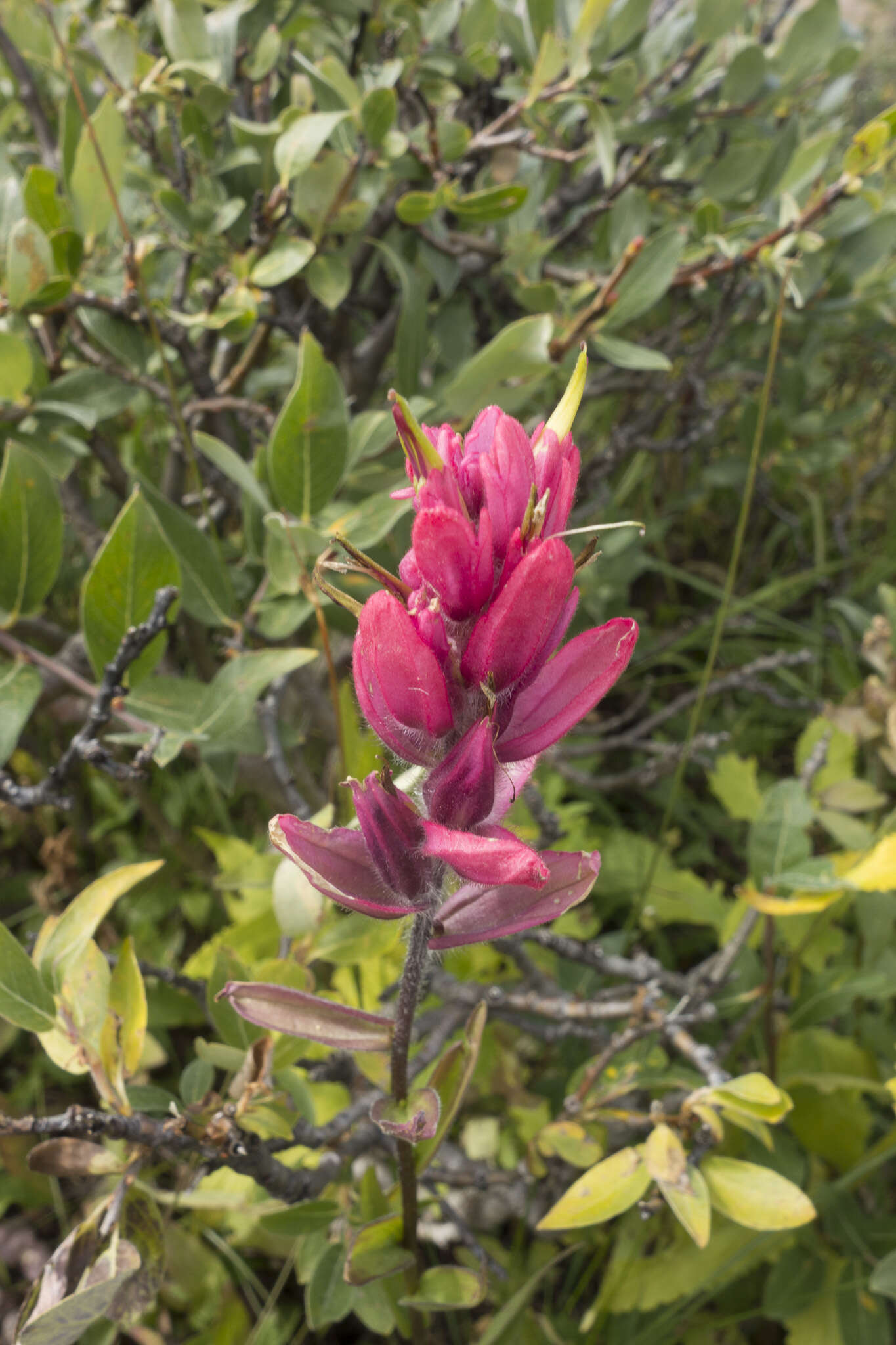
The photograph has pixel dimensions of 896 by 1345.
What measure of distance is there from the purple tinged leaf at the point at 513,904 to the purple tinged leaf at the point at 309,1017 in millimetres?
142

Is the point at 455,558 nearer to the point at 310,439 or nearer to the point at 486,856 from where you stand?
the point at 486,856

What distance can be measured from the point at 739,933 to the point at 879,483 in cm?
220

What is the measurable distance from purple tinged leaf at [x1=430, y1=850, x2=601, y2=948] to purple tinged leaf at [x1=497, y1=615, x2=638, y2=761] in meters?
0.10

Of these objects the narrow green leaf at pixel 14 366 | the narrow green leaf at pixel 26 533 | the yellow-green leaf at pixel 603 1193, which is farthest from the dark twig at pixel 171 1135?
the narrow green leaf at pixel 14 366

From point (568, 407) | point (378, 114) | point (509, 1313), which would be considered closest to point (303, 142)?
point (378, 114)

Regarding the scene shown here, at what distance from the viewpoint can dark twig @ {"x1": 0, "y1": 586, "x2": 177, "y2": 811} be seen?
1.03 meters

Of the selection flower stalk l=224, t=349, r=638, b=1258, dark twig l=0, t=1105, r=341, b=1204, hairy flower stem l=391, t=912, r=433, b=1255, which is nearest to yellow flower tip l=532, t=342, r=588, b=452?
flower stalk l=224, t=349, r=638, b=1258

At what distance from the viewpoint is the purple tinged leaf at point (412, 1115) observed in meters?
0.72

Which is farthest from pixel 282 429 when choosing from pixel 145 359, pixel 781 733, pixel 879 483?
pixel 879 483

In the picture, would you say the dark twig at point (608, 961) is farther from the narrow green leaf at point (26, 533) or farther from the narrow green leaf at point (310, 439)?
the narrow green leaf at point (26, 533)

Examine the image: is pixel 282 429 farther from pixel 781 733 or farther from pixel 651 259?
pixel 781 733

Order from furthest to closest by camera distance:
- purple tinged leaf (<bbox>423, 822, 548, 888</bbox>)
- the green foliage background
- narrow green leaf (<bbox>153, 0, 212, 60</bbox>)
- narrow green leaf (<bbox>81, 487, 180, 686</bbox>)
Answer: narrow green leaf (<bbox>153, 0, 212, 60</bbox>) < the green foliage background < narrow green leaf (<bbox>81, 487, 180, 686</bbox>) < purple tinged leaf (<bbox>423, 822, 548, 888</bbox>)

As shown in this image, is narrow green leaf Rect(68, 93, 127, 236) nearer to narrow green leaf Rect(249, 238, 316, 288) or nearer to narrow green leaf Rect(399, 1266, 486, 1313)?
narrow green leaf Rect(249, 238, 316, 288)

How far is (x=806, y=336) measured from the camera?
2197 millimetres
